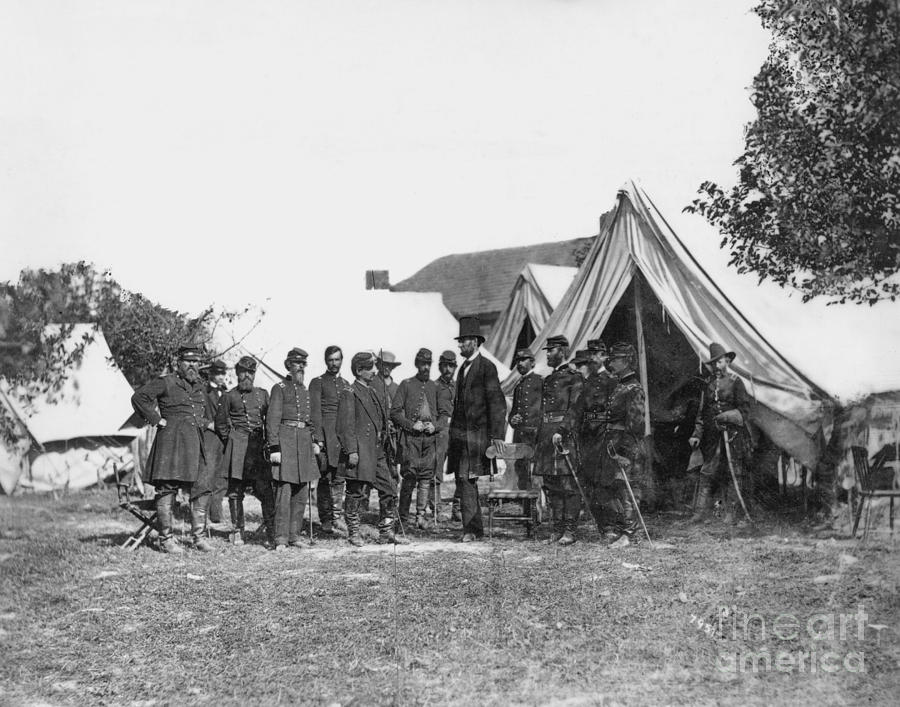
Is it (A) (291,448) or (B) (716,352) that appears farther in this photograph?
(B) (716,352)

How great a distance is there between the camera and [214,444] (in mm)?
10352

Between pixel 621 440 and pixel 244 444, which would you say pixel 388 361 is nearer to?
pixel 244 444

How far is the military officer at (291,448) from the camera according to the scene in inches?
330

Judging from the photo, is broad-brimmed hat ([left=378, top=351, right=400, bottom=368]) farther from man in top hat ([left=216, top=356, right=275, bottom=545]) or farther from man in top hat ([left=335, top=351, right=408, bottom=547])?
man in top hat ([left=335, top=351, right=408, bottom=547])

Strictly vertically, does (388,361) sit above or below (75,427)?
above

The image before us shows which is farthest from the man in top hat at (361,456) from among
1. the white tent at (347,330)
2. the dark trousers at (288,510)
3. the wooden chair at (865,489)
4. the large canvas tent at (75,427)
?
the large canvas tent at (75,427)

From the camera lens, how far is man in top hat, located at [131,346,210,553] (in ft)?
26.7

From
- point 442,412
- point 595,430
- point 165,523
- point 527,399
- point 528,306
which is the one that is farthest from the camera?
point 528,306

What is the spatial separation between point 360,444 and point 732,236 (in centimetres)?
422

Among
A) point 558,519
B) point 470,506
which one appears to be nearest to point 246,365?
point 470,506

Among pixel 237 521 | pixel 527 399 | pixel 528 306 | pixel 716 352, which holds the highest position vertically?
pixel 528 306

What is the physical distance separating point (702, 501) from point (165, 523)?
4.89m

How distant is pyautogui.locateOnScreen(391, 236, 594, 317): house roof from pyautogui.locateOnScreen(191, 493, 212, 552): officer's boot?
2517cm

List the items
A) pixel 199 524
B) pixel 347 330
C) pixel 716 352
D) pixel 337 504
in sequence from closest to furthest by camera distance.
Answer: pixel 199 524, pixel 716 352, pixel 337 504, pixel 347 330
